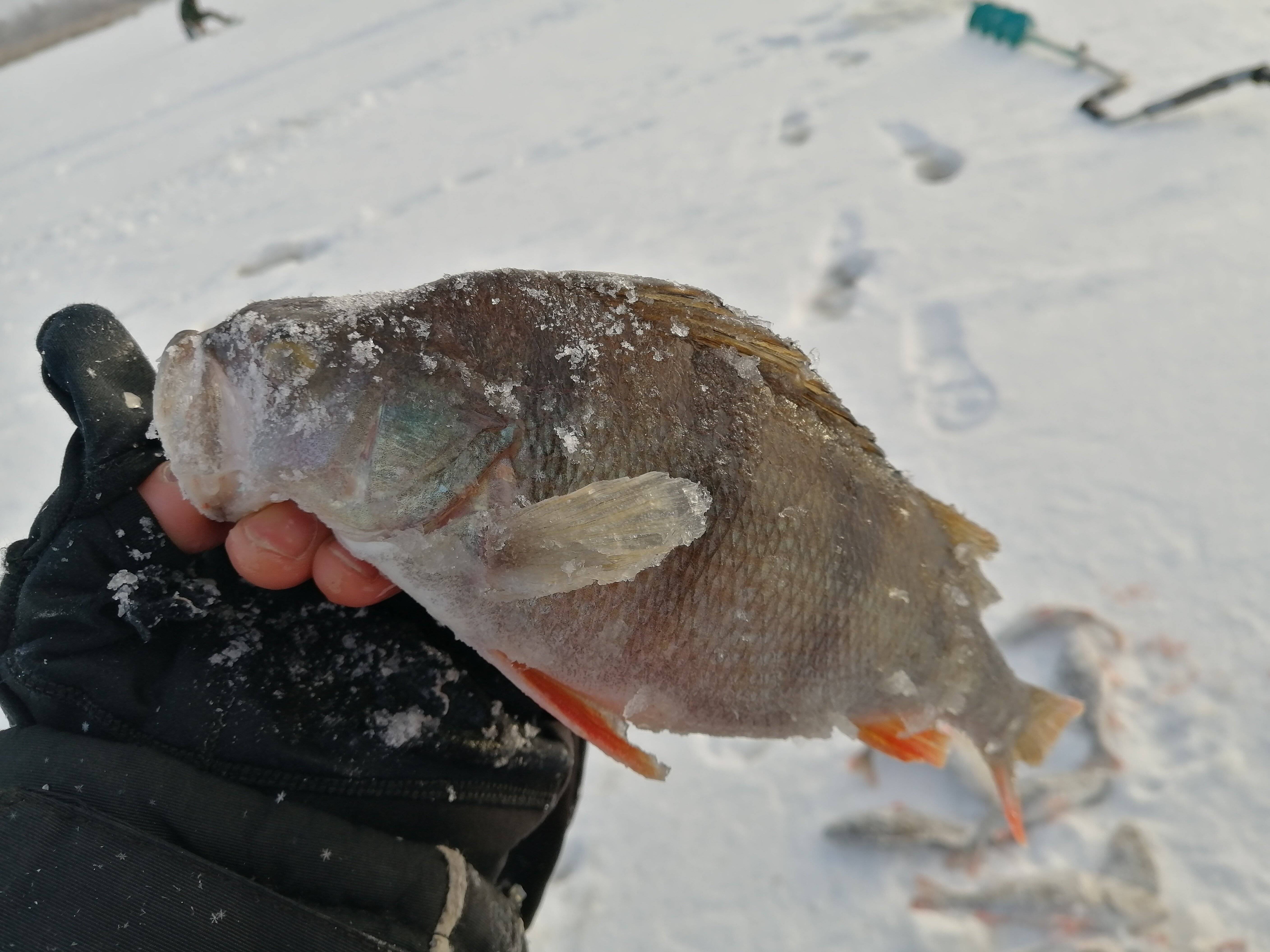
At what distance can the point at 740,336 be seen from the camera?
4.47 ft

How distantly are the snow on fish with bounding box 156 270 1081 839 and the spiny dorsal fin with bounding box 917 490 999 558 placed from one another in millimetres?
160

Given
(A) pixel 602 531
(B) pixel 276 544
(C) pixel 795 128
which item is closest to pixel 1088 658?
(A) pixel 602 531

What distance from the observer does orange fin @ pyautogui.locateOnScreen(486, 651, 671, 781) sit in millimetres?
1276

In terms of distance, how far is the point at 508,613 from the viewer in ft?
4.08

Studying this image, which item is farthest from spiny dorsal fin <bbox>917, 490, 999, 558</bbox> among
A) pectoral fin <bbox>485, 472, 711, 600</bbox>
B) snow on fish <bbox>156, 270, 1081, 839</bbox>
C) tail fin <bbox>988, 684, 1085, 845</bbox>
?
pectoral fin <bbox>485, 472, 711, 600</bbox>

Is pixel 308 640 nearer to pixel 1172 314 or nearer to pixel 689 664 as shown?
pixel 689 664

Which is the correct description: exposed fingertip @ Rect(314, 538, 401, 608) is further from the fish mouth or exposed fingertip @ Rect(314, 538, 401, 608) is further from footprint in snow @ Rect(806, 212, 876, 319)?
footprint in snow @ Rect(806, 212, 876, 319)

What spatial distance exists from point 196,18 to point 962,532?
1606 cm

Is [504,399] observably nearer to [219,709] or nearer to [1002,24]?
[219,709]

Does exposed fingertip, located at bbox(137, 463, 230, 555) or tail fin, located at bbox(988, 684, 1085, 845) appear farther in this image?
tail fin, located at bbox(988, 684, 1085, 845)

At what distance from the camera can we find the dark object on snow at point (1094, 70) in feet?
12.6

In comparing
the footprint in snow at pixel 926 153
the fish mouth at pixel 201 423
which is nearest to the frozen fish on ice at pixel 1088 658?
the fish mouth at pixel 201 423

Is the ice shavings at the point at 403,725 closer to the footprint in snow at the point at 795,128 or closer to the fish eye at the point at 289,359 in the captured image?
the fish eye at the point at 289,359

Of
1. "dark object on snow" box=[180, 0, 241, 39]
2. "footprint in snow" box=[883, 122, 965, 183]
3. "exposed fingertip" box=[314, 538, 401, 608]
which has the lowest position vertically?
"footprint in snow" box=[883, 122, 965, 183]
